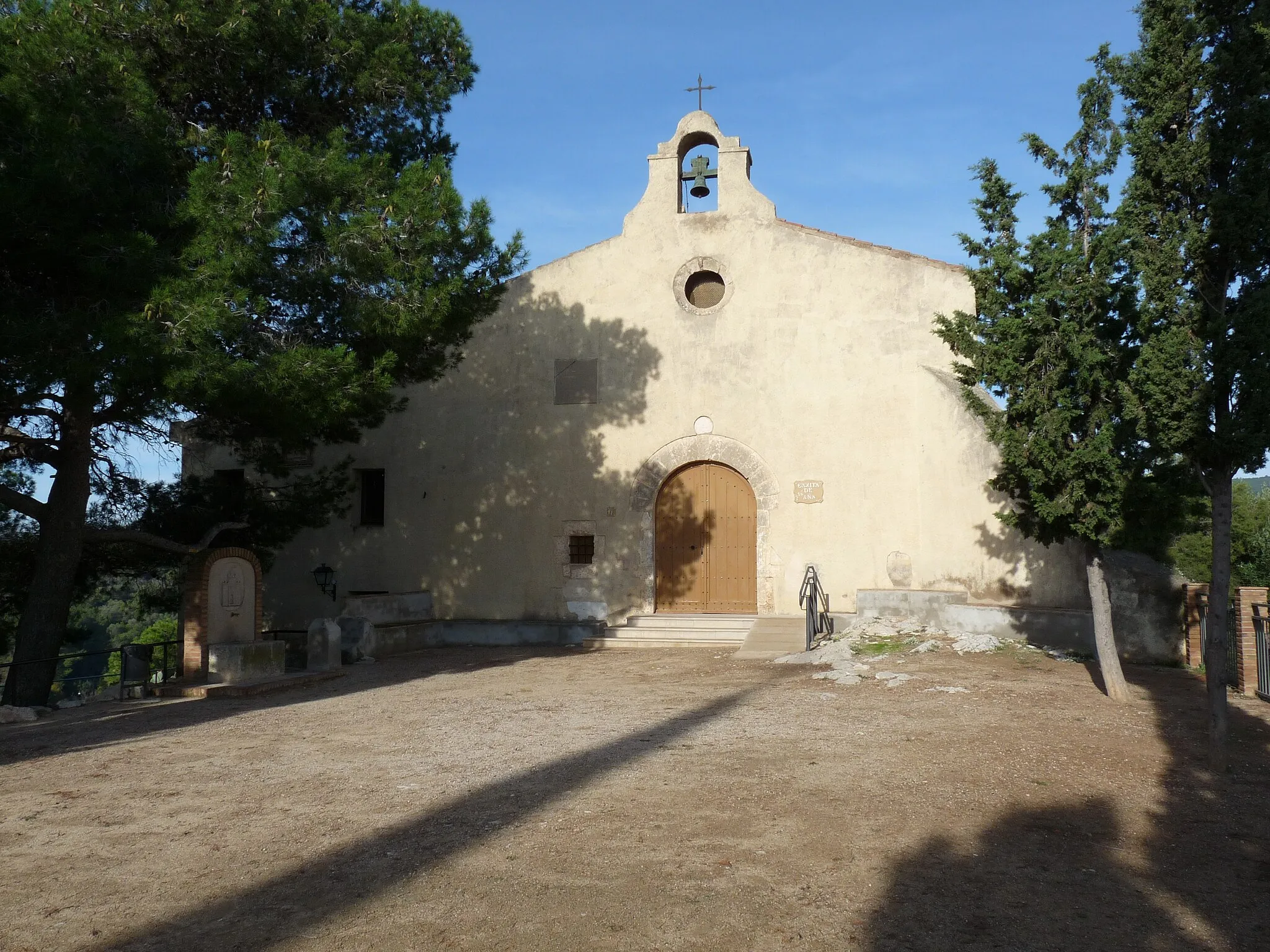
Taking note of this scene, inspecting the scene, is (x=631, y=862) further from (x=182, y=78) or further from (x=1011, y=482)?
(x=182, y=78)

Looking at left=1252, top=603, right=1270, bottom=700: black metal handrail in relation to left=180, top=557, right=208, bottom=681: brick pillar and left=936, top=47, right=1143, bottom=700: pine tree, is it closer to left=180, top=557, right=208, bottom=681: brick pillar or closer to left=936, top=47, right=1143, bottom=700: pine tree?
left=936, top=47, right=1143, bottom=700: pine tree

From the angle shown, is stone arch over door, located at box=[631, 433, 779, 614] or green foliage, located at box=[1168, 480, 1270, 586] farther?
green foliage, located at box=[1168, 480, 1270, 586]

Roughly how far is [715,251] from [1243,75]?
333 inches

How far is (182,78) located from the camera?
10000 millimetres

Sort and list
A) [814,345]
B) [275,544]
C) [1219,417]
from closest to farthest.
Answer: [1219,417] → [275,544] → [814,345]

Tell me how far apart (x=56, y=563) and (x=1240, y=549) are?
2622cm

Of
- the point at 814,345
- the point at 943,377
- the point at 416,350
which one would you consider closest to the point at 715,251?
the point at 814,345

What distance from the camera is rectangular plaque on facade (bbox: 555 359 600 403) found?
14.5 meters

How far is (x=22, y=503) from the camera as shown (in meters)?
9.71

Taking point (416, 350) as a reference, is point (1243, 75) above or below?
above

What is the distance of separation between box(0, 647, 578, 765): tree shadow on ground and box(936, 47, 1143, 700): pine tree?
6.58 meters

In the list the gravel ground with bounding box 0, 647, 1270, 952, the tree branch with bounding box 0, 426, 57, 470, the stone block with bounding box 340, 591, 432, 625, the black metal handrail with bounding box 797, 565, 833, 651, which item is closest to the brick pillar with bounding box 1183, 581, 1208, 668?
the gravel ground with bounding box 0, 647, 1270, 952

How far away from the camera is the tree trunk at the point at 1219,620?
593 centimetres

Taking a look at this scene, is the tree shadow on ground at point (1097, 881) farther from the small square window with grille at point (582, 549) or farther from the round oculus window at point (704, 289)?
the round oculus window at point (704, 289)
